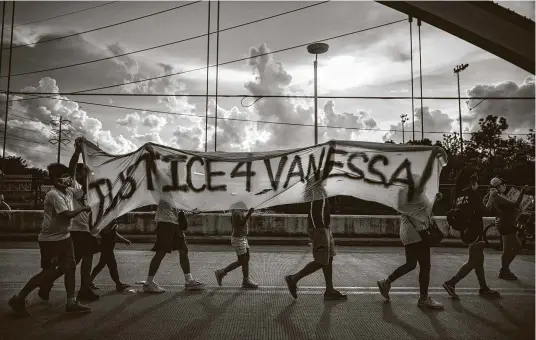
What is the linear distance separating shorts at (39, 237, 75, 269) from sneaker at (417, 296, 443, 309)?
4.50 m

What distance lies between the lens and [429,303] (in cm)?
567

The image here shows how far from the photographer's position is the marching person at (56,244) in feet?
17.0

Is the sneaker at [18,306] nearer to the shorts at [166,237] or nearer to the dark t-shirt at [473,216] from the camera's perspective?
the shorts at [166,237]

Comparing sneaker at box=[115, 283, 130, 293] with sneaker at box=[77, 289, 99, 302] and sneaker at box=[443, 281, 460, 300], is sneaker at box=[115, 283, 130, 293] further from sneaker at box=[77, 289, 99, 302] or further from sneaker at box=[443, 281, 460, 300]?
sneaker at box=[443, 281, 460, 300]

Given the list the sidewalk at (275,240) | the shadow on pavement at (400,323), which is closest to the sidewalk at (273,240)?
the sidewalk at (275,240)

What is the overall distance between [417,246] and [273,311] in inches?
83.1

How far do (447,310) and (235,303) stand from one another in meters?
2.74

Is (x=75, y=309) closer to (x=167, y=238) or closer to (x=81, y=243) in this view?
(x=81, y=243)

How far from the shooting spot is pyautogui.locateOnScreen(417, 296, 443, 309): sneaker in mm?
5621

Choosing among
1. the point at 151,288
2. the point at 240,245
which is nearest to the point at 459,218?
the point at 240,245

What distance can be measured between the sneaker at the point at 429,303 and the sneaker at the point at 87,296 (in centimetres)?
436

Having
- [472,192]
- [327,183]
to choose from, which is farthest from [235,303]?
[472,192]

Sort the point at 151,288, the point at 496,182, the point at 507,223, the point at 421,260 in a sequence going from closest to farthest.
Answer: the point at 421,260
the point at 151,288
the point at 507,223
the point at 496,182

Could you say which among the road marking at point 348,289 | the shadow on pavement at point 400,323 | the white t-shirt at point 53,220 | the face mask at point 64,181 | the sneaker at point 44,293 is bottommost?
the shadow on pavement at point 400,323
